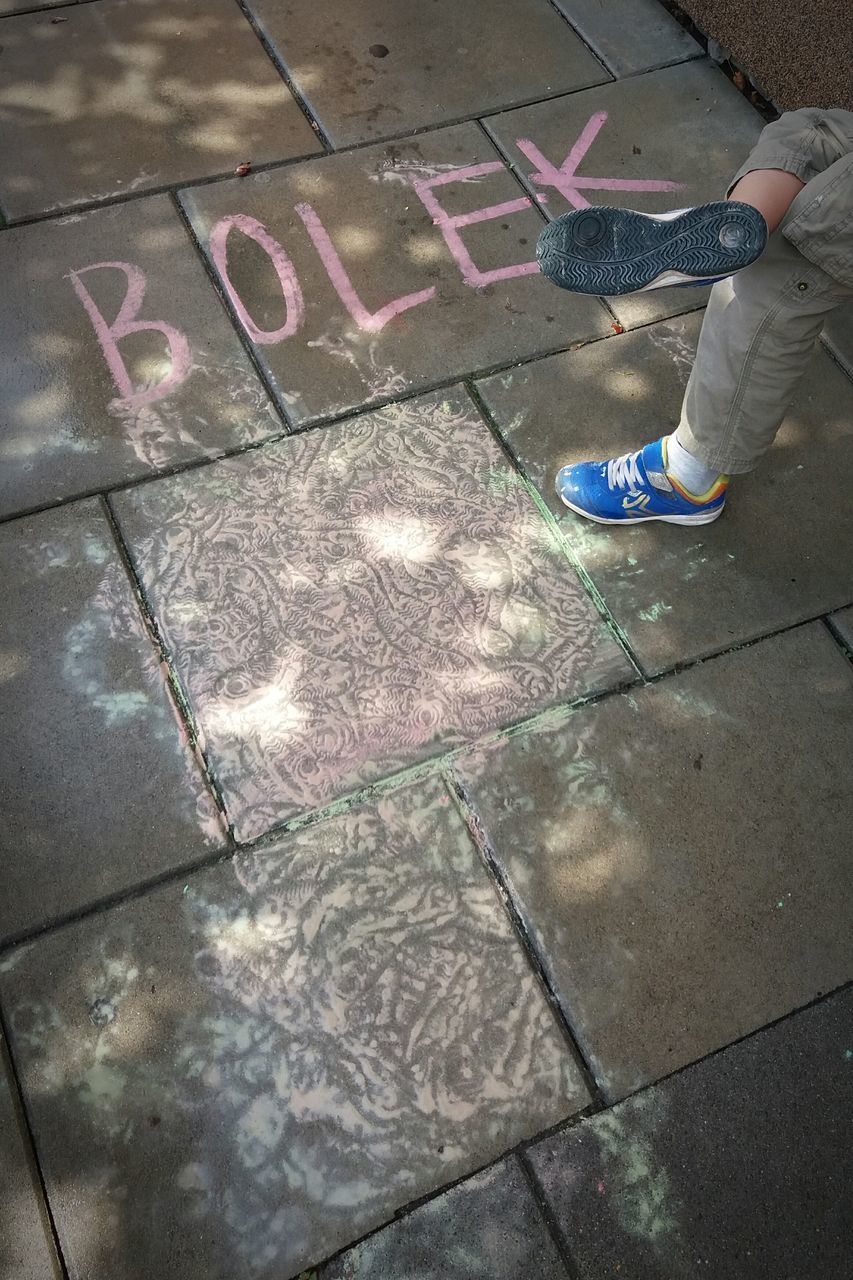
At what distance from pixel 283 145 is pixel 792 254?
1.76 m

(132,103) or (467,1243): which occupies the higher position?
(132,103)

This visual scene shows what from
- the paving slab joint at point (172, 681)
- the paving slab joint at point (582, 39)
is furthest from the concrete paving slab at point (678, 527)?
the paving slab joint at point (582, 39)

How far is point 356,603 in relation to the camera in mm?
2270

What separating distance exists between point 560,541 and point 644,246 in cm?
75

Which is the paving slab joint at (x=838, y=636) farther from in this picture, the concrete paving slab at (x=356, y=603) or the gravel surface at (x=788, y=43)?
the gravel surface at (x=788, y=43)

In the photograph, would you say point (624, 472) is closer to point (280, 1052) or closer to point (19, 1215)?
point (280, 1052)

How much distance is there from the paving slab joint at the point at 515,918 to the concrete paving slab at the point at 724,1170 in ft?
0.26

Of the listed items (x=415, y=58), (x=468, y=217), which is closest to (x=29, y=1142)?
(x=468, y=217)

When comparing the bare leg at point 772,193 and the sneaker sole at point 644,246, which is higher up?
the bare leg at point 772,193

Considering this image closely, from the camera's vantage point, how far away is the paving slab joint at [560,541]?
A: 88.7 inches

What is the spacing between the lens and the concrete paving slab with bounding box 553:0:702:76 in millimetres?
3229

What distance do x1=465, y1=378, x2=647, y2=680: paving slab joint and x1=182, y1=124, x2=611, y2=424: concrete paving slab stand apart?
15cm

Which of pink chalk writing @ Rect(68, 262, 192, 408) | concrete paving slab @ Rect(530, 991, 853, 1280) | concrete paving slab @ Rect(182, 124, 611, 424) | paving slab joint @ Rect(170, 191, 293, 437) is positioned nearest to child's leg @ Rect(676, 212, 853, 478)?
concrete paving slab @ Rect(182, 124, 611, 424)

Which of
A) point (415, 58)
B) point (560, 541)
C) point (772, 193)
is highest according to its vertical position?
point (772, 193)
